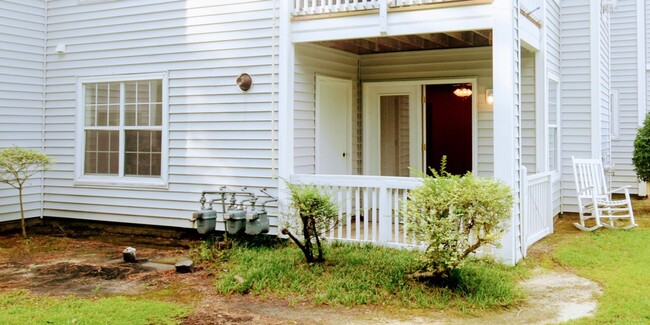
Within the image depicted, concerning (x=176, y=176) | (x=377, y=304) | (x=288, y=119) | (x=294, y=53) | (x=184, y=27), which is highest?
(x=184, y=27)

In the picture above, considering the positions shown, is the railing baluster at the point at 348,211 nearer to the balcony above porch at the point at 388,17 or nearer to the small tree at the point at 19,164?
the balcony above porch at the point at 388,17

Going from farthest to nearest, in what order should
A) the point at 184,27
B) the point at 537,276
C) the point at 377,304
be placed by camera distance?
the point at 184,27 < the point at 537,276 < the point at 377,304

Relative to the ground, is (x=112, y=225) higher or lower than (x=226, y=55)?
lower

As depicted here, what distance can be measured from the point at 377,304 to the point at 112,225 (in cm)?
558

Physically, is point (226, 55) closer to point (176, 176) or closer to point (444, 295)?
point (176, 176)

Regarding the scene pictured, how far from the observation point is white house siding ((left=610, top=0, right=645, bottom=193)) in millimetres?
14008

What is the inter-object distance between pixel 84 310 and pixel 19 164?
4519mm

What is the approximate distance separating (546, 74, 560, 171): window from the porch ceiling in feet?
5.60

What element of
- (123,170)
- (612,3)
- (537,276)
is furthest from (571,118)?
(123,170)

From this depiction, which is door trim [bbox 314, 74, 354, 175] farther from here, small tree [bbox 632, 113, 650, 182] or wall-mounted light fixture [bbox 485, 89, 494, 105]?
small tree [bbox 632, 113, 650, 182]

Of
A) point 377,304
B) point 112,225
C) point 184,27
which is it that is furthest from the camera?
point 112,225

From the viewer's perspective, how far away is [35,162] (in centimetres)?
888

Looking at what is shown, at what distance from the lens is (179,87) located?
347 inches

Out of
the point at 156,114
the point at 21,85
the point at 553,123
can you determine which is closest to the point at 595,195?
the point at 553,123
